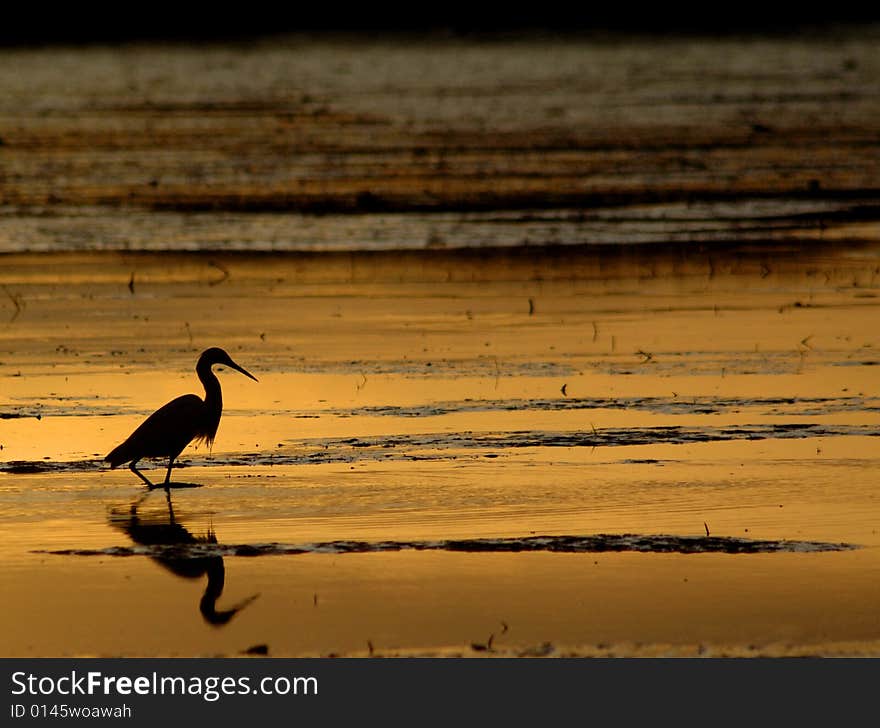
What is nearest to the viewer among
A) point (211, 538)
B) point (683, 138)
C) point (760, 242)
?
point (211, 538)

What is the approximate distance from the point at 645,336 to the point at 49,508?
741cm

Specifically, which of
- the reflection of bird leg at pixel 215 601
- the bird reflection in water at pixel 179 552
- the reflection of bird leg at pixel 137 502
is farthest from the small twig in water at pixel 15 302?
the reflection of bird leg at pixel 215 601

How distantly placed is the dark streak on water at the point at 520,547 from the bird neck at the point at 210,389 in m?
2.81

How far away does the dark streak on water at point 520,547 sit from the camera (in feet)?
36.3

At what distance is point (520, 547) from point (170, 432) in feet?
11.3

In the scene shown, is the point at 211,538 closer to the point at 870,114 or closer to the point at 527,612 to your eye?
the point at 527,612

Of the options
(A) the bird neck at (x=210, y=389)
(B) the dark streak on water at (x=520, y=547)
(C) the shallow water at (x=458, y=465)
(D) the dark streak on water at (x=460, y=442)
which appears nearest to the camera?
(C) the shallow water at (x=458, y=465)

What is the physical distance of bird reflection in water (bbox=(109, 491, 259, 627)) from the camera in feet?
33.4

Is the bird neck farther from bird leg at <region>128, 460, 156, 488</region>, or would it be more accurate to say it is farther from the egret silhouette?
bird leg at <region>128, 460, 156, 488</region>

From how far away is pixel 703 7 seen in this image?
7912cm

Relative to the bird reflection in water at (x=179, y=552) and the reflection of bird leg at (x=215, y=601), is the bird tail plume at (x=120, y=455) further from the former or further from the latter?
the reflection of bird leg at (x=215, y=601)

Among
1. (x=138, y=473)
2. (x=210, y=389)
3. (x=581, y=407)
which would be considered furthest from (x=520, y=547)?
(x=581, y=407)

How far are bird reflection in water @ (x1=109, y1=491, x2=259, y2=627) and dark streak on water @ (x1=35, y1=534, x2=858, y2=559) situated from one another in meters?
0.11

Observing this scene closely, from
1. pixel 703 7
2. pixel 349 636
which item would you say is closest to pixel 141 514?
pixel 349 636
